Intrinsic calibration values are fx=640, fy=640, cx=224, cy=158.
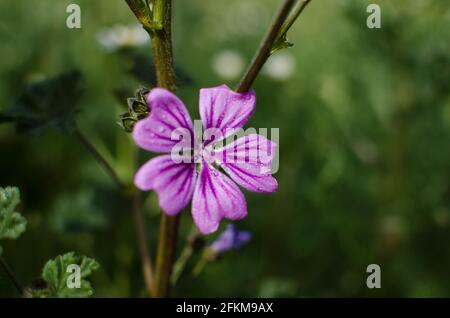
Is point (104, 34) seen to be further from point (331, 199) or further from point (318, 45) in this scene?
point (318, 45)

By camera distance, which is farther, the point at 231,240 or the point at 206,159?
the point at 231,240

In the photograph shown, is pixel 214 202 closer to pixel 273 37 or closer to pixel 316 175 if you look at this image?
pixel 273 37

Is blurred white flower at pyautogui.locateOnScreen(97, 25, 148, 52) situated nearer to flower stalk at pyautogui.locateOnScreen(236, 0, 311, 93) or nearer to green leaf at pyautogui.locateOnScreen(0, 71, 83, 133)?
green leaf at pyautogui.locateOnScreen(0, 71, 83, 133)

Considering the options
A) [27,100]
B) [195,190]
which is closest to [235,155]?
[195,190]

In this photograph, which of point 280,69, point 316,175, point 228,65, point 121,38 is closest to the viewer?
point 121,38

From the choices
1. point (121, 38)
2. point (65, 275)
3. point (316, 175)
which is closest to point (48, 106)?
point (65, 275)

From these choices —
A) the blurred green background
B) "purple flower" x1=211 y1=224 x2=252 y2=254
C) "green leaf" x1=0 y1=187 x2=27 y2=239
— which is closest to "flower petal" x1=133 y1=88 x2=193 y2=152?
"green leaf" x1=0 y1=187 x2=27 y2=239
